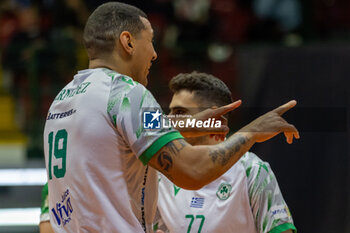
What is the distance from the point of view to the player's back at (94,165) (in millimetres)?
2098

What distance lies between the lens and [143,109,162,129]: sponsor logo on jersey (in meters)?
2.03

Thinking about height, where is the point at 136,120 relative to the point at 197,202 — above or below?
above

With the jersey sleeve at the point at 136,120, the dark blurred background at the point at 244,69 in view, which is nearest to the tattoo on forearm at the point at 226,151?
the jersey sleeve at the point at 136,120

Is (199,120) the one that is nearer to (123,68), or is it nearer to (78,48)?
(123,68)

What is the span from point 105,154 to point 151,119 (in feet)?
0.68

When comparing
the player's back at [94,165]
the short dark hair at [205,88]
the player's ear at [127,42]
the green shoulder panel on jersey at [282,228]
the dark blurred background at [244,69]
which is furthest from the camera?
the dark blurred background at [244,69]

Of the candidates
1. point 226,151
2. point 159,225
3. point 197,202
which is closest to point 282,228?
point 197,202

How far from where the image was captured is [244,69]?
16.7 feet

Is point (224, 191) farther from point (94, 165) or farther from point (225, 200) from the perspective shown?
point (94, 165)

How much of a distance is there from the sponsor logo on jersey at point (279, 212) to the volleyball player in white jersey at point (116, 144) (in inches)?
24.6

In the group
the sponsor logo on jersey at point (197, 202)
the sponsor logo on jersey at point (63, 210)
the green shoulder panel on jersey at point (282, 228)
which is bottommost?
the green shoulder panel on jersey at point (282, 228)

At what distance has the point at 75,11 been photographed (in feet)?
21.2

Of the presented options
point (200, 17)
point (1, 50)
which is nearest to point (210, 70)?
point (200, 17)

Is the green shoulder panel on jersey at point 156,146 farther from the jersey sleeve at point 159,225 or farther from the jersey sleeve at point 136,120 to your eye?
the jersey sleeve at point 159,225
